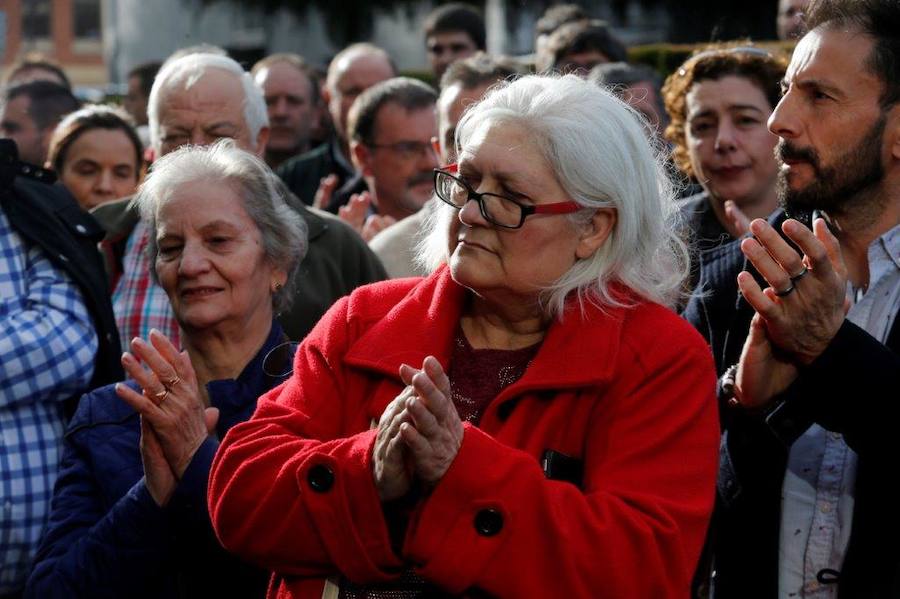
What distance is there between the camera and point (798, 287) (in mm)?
3057

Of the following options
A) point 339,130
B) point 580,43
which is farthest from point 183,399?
point 339,130

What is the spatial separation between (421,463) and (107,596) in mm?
1151

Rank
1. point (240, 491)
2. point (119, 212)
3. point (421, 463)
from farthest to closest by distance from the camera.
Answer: point (119, 212) → point (240, 491) → point (421, 463)

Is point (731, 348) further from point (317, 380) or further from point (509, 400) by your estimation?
point (317, 380)

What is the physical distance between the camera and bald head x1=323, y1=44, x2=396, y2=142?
817cm

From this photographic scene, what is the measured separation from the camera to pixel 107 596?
3.45 m

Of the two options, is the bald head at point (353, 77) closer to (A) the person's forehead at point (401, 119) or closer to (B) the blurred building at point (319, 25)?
(A) the person's forehead at point (401, 119)

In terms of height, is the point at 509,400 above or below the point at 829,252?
below

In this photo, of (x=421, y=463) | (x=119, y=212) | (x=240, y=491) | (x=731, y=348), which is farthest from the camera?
(x=119, y=212)

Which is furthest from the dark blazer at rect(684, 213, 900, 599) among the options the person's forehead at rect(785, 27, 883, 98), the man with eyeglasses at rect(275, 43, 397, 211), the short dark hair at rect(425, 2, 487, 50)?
the short dark hair at rect(425, 2, 487, 50)

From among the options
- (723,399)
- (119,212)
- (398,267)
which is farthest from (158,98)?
(723,399)

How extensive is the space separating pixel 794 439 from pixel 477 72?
2869 millimetres

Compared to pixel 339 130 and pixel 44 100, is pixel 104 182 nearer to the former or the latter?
pixel 44 100

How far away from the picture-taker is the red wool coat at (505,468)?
2727mm
